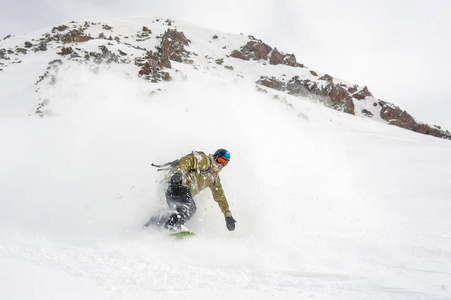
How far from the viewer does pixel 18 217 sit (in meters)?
4.69

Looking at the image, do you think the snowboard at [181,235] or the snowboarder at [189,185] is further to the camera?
the snowboarder at [189,185]

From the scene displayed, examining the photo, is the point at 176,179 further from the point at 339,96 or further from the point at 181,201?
the point at 339,96

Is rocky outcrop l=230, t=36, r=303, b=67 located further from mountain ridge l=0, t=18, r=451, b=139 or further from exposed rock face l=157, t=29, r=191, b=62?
exposed rock face l=157, t=29, r=191, b=62

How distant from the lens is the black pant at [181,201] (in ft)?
15.3

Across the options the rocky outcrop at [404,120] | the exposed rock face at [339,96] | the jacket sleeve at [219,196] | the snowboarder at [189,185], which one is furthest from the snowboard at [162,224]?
the rocky outcrop at [404,120]

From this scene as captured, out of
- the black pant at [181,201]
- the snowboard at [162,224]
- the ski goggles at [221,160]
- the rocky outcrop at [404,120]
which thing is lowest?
the snowboard at [162,224]

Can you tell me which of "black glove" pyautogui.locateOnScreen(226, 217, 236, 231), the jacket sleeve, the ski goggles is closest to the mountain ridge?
the ski goggles

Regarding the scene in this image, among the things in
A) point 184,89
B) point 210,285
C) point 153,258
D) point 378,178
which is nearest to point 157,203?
point 153,258

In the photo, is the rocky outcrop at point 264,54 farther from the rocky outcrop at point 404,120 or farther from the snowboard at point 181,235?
the snowboard at point 181,235

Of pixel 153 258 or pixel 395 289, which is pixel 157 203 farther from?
pixel 395 289

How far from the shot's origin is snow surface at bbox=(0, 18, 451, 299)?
2.97 m

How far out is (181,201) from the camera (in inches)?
190

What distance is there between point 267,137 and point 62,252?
8264 mm

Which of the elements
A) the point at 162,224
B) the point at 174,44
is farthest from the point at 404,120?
the point at 162,224
